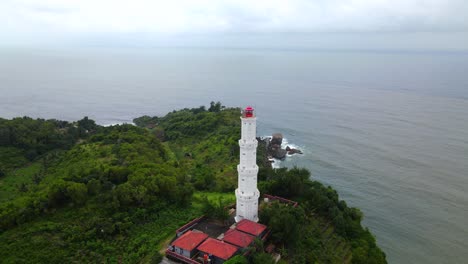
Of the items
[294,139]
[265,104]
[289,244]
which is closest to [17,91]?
[265,104]

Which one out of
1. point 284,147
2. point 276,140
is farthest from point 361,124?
point 276,140

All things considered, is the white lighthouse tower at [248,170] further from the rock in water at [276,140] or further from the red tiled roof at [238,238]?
the rock in water at [276,140]

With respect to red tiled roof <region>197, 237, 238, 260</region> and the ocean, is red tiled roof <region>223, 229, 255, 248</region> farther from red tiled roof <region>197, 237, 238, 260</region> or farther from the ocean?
the ocean

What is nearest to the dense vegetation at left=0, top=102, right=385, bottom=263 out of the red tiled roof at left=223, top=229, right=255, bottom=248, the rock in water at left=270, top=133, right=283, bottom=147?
the red tiled roof at left=223, top=229, right=255, bottom=248

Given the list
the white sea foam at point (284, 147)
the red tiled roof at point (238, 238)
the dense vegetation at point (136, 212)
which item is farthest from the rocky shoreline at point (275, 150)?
the red tiled roof at point (238, 238)

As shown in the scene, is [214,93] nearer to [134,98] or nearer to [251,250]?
[134,98]

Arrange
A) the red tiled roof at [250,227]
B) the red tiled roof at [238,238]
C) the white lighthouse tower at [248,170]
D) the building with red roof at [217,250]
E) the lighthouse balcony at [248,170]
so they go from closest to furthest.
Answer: the building with red roof at [217,250], the red tiled roof at [238,238], the red tiled roof at [250,227], the white lighthouse tower at [248,170], the lighthouse balcony at [248,170]

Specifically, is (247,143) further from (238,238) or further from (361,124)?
(361,124)
